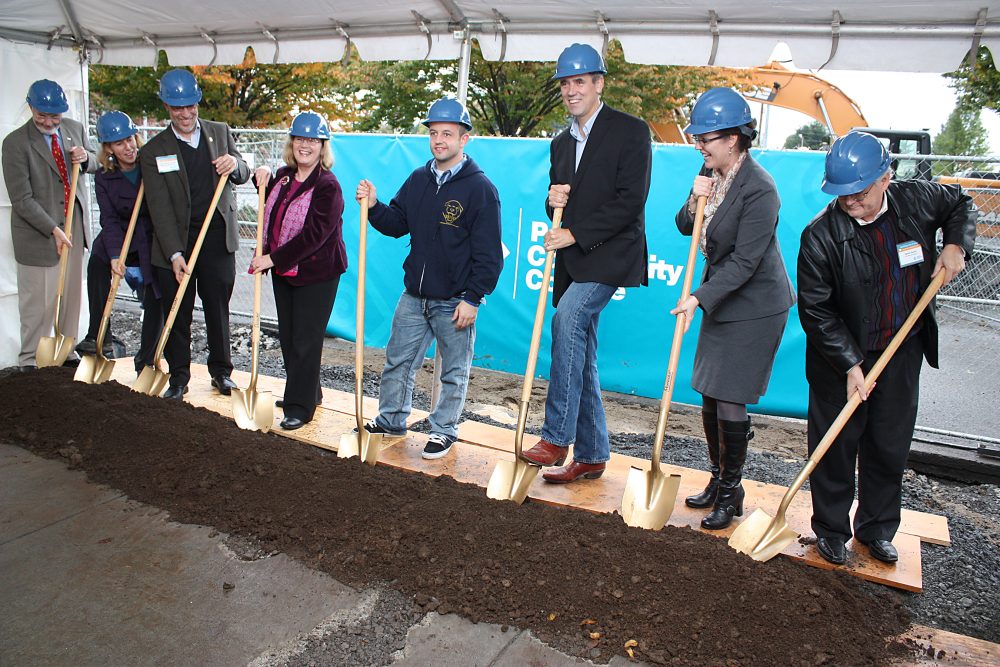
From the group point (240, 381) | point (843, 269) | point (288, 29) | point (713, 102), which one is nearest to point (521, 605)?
point (843, 269)

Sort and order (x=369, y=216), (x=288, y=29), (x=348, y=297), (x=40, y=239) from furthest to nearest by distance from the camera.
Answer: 1. (x=348, y=297)
2. (x=40, y=239)
3. (x=288, y=29)
4. (x=369, y=216)

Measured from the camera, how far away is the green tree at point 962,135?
4103cm

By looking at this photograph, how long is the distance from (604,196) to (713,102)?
0.71 m

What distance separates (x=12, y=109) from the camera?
596 cm

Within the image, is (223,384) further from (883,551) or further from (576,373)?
(883,551)

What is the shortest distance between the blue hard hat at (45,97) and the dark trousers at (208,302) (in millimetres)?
1628

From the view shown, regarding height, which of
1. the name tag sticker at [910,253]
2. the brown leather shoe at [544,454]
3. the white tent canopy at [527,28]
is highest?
the white tent canopy at [527,28]

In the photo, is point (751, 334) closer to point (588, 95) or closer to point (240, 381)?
point (588, 95)

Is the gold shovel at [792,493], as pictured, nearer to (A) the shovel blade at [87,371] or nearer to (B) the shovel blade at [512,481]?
(B) the shovel blade at [512,481]

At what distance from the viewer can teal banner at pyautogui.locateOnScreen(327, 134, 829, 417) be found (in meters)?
5.62

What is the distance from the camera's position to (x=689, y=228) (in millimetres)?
3662

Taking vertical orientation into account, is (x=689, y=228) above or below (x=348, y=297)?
above

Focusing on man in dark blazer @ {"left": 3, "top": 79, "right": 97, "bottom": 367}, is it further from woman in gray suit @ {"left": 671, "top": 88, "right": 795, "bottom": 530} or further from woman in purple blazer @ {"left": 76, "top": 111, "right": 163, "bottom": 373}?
woman in gray suit @ {"left": 671, "top": 88, "right": 795, "bottom": 530}

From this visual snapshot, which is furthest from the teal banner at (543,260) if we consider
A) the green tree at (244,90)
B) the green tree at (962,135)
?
the green tree at (962,135)
